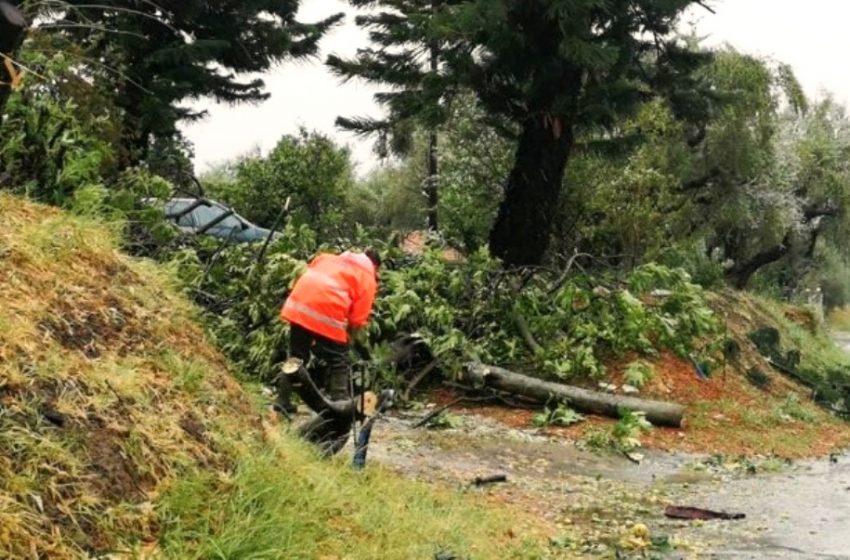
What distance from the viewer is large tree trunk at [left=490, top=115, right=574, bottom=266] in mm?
13867

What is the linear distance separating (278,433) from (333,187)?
23852 millimetres

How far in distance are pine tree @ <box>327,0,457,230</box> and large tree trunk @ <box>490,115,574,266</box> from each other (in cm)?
127

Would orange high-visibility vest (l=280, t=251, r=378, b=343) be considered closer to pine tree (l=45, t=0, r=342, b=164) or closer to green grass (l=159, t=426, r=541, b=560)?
green grass (l=159, t=426, r=541, b=560)

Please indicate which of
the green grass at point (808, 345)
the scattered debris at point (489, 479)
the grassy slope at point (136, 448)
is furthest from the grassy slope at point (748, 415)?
the grassy slope at point (136, 448)

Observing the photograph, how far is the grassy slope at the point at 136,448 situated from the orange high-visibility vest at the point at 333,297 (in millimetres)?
1302

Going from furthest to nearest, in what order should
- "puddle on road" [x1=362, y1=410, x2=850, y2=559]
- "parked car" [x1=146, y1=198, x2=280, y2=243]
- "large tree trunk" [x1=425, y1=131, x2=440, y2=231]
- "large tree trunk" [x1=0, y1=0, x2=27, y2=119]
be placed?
"large tree trunk" [x1=425, y1=131, x2=440, y2=231], "parked car" [x1=146, y1=198, x2=280, y2=243], "puddle on road" [x1=362, y1=410, x2=850, y2=559], "large tree trunk" [x1=0, y1=0, x2=27, y2=119]

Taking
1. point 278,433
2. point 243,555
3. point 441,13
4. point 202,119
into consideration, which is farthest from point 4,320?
point 202,119

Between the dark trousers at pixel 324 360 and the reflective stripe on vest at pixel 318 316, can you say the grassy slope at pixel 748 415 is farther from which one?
the reflective stripe on vest at pixel 318 316

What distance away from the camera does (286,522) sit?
3.81 metres

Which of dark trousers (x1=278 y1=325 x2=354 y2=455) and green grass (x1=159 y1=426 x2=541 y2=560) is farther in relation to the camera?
dark trousers (x1=278 y1=325 x2=354 y2=455)

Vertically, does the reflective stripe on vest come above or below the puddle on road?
above

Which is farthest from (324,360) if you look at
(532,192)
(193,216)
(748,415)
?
(532,192)

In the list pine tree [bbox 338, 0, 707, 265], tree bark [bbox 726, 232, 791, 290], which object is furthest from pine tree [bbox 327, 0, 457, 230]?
tree bark [bbox 726, 232, 791, 290]

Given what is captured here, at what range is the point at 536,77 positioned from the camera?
13484 millimetres
